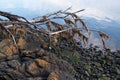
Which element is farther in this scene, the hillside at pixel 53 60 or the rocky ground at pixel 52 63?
the rocky ground at pixel 52 63

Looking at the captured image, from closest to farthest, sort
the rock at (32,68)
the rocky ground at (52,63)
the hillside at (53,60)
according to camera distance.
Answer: the hillside at (53,60), the rocky ground at (52,63), the rock at (32,68)

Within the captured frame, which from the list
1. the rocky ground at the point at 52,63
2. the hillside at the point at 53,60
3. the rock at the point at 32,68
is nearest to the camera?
the hillside at the point at 53,60

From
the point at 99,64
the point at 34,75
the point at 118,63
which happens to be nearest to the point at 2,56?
Result: the point at 34,75

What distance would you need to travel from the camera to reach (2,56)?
1567 cm

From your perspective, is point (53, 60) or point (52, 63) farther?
point (53, 60)

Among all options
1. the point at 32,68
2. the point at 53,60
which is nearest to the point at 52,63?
the point at 53,60

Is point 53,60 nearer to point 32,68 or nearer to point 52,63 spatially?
point 52,63

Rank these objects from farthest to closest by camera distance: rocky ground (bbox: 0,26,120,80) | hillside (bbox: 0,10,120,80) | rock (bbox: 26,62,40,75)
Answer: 1. rock (bbox: 26,62,40,75)
2. rocky ground (bbox: 0,26,120,80)
3. hillside (bbox: 0,10,120,80)

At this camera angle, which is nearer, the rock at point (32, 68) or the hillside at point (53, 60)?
the hillside at point (53, 60)

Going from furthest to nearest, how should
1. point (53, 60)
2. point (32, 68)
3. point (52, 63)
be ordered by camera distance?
1. point (53, 60)
2. point (52, 63)
3. point (32, 68)

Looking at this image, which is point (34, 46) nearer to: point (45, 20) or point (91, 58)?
point (91, 58)

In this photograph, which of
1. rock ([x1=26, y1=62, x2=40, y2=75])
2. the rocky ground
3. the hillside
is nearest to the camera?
the hillside

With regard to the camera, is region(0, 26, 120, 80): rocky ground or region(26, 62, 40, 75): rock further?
region(26, 62, 40, 75): rock

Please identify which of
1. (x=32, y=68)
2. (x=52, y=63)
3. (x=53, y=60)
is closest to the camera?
(x=32, y=68)
